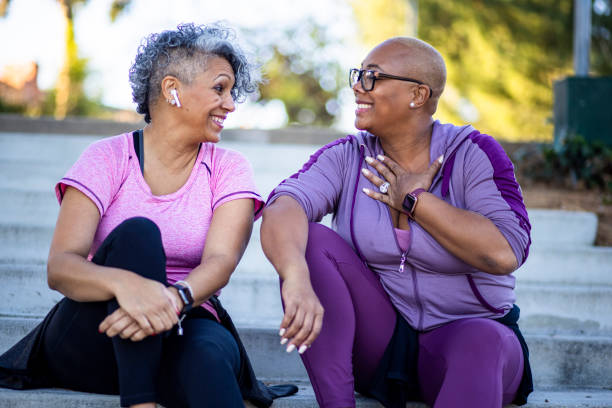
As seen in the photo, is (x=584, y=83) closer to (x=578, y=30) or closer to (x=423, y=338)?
(x=578, y=30)

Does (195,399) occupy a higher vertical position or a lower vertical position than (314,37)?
lower

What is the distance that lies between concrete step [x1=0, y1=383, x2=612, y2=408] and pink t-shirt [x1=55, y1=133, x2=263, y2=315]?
45cm

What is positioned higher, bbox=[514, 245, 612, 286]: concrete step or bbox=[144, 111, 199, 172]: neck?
bbox=[144, 111, 199, 172]: neck

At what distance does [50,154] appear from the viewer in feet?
20.5

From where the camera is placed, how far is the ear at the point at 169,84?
8.08 ft

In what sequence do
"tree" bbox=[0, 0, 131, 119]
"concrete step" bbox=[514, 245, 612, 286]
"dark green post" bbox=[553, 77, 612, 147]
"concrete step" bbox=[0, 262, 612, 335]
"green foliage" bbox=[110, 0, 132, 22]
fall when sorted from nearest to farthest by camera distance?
"concrete step" bbox=[0, 262, 612, 335]
"concrete step" bbox=[514, 245, 612, 286]
"dark green post" bbox=[553, 77, 612, 147]
"tree" bbox=[0, 0, 131, 119]
"green foliage" bbox=[110, 0, 132, 22]

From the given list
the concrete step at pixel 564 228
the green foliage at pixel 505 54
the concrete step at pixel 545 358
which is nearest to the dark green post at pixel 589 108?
the concrete step at pixel 564 228

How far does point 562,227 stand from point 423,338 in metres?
2.36

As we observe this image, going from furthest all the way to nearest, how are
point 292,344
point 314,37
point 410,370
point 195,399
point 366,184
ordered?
point 314,37
point 366,184
point 410,370
point 292,344
point 195,399

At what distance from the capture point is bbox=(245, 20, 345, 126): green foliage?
24969 mm

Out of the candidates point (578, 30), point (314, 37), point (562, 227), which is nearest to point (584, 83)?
point (578, 30)

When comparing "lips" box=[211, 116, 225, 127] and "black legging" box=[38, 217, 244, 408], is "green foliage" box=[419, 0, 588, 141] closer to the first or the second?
"lips" box=[211, 116, 225, 127]

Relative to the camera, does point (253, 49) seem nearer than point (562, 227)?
Yes

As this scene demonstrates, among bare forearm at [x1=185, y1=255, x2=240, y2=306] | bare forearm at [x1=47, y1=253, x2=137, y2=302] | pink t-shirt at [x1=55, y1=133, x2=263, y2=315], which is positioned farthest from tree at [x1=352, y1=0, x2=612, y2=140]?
bare forearm at [x1=47, y1=253, x2=137, y2=302]
